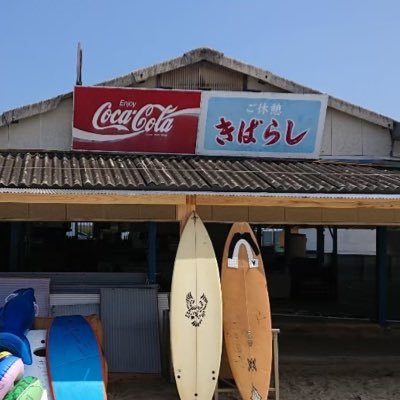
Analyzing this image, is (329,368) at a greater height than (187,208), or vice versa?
(187,208)

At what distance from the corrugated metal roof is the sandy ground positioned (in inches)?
93.4

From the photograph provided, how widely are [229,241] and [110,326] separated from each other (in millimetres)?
1848

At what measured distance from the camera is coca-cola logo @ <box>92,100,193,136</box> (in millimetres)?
8586

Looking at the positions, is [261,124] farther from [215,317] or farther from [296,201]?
[215,317]

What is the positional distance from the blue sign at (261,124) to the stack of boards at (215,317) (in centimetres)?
212

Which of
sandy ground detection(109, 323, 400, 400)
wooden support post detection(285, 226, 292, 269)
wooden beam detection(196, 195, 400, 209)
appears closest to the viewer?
wooden beam detection(196, 195, 400, 209)

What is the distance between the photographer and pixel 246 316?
6766 millimetres

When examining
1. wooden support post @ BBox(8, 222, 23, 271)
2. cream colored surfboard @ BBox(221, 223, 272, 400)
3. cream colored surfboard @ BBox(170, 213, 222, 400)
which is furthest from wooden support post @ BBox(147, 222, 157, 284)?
wooden support post @ BBox(8, 222, 23, 271)

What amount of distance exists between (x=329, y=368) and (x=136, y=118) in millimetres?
4466

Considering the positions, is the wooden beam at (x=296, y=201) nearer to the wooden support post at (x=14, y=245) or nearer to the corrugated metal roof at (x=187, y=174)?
the corrugated metal roof at (x=187, y=174)

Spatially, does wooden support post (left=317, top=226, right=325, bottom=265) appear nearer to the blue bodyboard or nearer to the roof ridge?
the roof ridge

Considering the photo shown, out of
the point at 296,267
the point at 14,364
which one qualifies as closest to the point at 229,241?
the point at 14,364

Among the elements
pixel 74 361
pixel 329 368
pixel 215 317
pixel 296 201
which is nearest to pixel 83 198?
pixel 74 361

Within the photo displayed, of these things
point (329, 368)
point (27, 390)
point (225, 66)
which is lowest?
point (329, 368)
